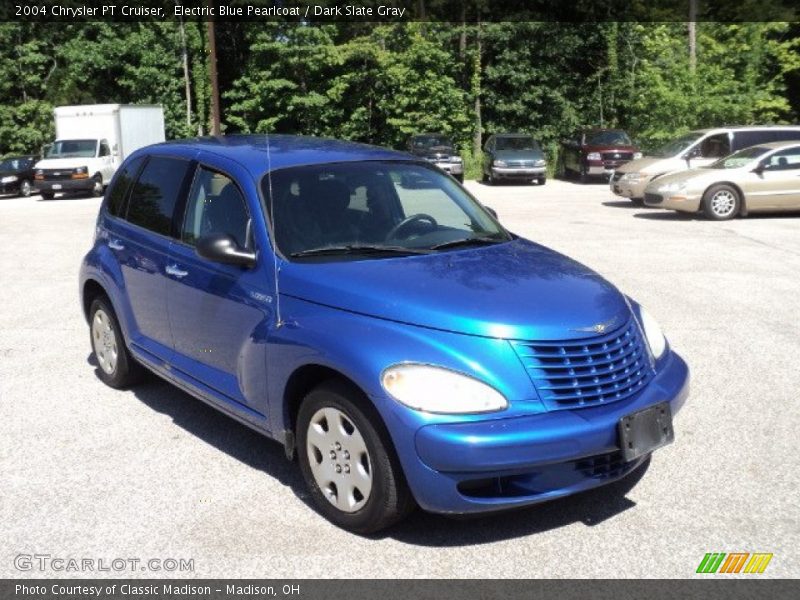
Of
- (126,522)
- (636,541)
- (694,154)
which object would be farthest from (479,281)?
(694,154)

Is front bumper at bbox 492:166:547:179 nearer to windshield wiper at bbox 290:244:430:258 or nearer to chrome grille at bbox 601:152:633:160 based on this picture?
chrome grille at bbox 601:152:633:160

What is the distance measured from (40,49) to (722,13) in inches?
1291

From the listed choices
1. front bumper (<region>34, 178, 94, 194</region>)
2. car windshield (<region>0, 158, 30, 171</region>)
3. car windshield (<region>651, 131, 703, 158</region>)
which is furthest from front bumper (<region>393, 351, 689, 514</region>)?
car windshield (<region>0, 158, 30, 171</region>)

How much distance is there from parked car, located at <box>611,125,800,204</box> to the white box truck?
1498 cm

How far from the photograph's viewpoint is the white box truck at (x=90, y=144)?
27.6m

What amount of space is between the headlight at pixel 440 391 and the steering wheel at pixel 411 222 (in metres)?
1.22

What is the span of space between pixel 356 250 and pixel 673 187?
13.7m

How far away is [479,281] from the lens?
4.17 metres

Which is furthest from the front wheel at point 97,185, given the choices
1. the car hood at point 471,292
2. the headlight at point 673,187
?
the car hood at point 471,292

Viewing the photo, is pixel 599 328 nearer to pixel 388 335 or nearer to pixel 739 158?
pixel 388 335

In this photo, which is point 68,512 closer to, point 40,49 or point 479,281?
point 479,281

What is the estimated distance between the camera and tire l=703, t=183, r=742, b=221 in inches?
663

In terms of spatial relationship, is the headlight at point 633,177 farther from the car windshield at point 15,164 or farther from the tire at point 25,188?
the car windshield at point 15,164

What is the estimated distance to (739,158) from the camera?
57.5ft
